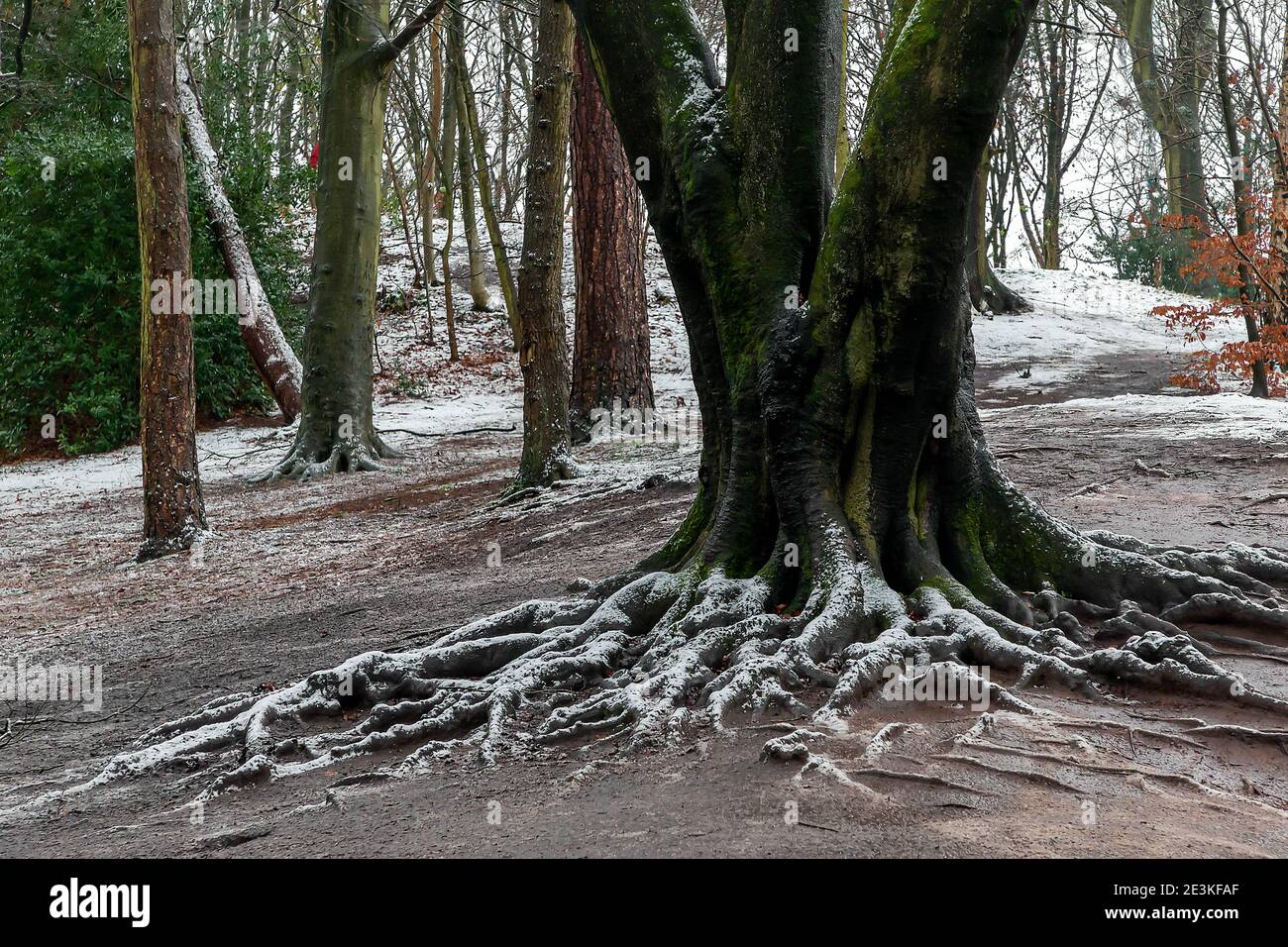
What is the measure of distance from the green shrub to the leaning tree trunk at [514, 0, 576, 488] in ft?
28.5

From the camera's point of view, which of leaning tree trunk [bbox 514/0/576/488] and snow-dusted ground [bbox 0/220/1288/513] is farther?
snow-dusted ground [bbox 0/220/1288/513]

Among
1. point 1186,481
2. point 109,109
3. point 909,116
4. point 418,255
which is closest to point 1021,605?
point 909,116

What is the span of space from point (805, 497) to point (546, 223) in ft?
18.7

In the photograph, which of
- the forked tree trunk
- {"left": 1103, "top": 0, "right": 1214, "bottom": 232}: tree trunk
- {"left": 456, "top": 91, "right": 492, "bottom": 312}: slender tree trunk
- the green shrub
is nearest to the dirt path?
the forked tree trunk

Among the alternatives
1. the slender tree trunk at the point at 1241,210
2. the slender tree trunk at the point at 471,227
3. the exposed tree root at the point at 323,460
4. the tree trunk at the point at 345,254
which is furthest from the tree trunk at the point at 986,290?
the exposed tree root at the point at 323,460

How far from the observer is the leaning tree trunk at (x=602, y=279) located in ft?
41.2

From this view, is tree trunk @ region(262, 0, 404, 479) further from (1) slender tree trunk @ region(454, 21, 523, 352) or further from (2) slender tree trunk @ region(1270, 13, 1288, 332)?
(2) slender tree trunk @ region(1270, 13, 1288, 332)

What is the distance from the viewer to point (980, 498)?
482cm

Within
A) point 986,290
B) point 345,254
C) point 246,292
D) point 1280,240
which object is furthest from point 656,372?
point 986,290

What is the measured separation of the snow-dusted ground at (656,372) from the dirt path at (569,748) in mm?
838

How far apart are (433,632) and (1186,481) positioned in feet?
16.9

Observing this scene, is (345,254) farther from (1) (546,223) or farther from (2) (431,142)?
(2) (431,142)

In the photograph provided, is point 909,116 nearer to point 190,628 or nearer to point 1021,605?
point 1021,605

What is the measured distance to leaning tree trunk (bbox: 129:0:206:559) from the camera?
8984 millimetres
